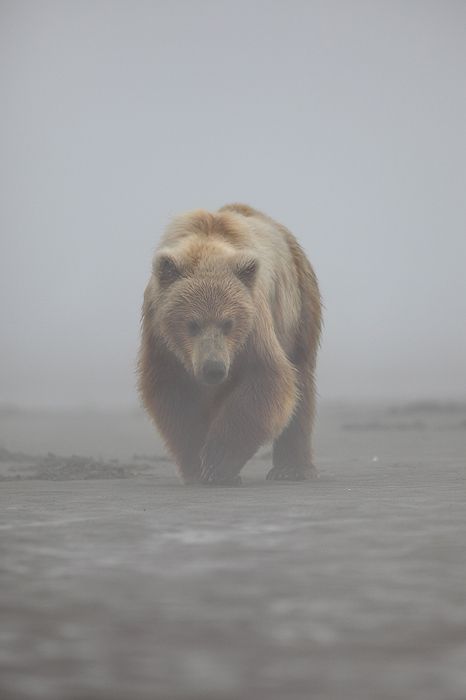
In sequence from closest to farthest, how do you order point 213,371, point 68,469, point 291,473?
point 213,371
point 291,473
point 68,469

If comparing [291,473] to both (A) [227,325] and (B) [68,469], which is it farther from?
(B) [68,469]

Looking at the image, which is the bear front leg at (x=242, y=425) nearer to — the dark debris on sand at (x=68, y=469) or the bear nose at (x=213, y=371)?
the bear nose at (x=213, y=371)

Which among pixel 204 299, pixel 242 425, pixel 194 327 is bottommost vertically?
pixel 242 425

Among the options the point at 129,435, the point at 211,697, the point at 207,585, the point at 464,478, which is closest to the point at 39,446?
the point at 129,435

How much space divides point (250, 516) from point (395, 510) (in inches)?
26.1

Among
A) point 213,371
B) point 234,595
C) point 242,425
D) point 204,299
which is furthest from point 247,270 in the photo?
point 234,595

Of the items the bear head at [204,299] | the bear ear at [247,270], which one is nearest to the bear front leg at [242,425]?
the bear head at [204,299]

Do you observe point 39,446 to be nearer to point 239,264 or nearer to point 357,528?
point 239,264

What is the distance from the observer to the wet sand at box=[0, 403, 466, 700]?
2377 mm

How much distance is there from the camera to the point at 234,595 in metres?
3.17

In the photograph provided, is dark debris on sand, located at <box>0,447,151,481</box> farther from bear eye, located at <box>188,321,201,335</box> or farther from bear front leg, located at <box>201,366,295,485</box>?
bear eye, located at <box>188,321,201,335</box>

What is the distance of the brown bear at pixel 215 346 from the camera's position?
23.3ft

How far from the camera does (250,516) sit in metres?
4.91

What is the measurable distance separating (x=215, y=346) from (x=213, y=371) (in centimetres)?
17
